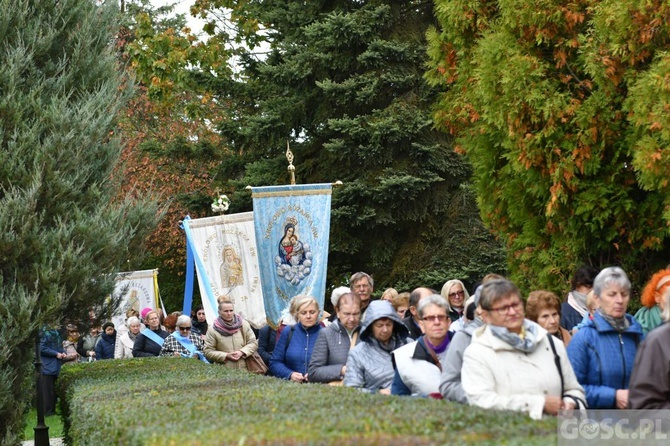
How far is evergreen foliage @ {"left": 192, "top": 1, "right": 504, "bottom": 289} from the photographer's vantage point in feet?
77.4

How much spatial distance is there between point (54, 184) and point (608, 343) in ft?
23.7

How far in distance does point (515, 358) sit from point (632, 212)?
698 cm

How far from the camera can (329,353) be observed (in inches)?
423

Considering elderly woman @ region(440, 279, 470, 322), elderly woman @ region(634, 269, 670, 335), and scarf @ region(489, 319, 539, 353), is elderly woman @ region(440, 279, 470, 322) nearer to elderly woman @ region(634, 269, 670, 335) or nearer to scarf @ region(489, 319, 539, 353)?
elderly woman @ region(634, 269, 670, 335)

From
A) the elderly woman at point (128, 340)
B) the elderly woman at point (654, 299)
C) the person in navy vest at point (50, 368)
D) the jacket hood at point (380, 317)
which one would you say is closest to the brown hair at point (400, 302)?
the jacket hood at point (380, 317)

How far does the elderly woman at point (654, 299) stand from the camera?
8.70 meters

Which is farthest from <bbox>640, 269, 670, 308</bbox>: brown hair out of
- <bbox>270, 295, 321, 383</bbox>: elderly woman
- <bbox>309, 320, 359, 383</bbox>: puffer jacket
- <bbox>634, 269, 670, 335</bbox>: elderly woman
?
<bbox>270, 295, 321, 383</bbox>: elderly woman

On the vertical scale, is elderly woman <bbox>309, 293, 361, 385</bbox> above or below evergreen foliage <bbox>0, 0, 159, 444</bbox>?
below

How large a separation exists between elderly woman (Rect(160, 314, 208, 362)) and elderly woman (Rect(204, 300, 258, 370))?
2.09 m

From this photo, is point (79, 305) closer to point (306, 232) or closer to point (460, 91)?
point (306, 232)

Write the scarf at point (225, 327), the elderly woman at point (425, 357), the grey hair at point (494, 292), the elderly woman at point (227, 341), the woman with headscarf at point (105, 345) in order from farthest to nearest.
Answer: the woman with headscarf at point (105, 345), the scarf at point (225, 327), the elderly woman at point (227, 341), the elderly woman at point (425, 357), the grey hair at point (494, 292)

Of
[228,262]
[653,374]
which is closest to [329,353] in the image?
[653,374]

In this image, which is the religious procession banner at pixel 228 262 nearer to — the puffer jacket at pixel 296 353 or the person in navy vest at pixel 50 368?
the person in navy vest at pixel 50 368

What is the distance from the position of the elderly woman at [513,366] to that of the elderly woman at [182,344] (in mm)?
10321
